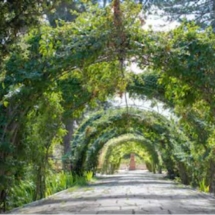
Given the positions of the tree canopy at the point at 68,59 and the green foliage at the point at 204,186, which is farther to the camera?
the green foliage at the point at 204,186

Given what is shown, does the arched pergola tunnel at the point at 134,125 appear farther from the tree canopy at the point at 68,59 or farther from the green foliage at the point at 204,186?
the tree canopy at the point at 68,59

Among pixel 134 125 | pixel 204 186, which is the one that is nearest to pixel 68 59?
pixel 204 186

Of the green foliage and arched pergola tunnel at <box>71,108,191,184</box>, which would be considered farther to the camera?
arched pergola tunnel at <box>71,108,191,184</box>

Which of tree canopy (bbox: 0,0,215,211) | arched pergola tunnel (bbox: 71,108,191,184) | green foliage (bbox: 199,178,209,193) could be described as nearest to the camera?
tree canopy (bbox: 0,0,215,211)

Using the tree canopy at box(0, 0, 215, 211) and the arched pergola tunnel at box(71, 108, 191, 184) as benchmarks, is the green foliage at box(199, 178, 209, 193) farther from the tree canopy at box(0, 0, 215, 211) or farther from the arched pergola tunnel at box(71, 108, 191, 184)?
the tree canopy at box(0, 0, 215, 211)

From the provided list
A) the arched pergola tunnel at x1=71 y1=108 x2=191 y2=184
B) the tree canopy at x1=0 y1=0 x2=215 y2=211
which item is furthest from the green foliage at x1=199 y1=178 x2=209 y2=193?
the tree canopy at x1=0 y1=0 x2=215 y2=211

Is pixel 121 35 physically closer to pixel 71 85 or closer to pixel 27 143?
pixel 27 143

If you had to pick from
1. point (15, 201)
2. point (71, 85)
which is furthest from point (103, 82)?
point (15, 201)

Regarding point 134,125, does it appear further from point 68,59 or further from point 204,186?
point 68,59

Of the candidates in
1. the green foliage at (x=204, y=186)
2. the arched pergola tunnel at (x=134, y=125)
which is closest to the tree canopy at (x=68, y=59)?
the green foliage at (x=204, y=186)

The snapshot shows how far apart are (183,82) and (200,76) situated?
0.52 metres

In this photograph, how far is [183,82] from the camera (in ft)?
24.0

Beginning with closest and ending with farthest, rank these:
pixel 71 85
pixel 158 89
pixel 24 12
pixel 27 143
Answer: pixel 24 12, pixel 27 143, pixel 71 85, pixel 158 89

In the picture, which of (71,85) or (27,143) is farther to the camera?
(71,85)
